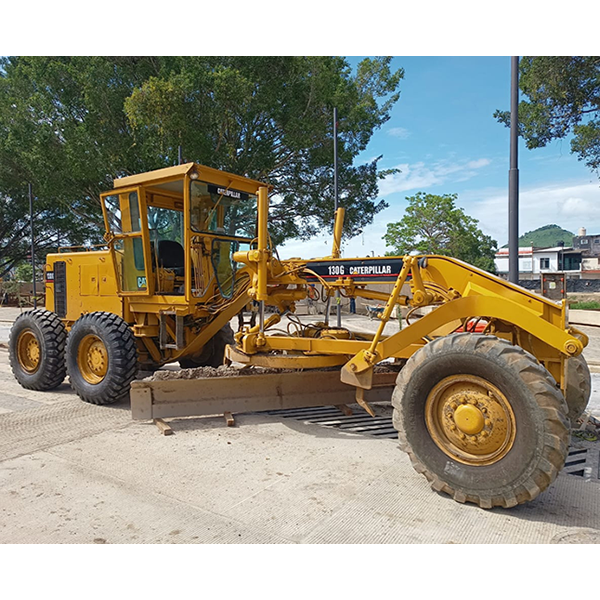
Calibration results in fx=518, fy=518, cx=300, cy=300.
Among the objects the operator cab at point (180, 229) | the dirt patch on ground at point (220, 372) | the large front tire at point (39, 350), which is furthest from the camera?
the large front tire at point (39, 350)

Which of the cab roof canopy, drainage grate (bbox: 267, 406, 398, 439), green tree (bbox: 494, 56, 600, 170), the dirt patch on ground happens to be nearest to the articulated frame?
the dirt patch on ground

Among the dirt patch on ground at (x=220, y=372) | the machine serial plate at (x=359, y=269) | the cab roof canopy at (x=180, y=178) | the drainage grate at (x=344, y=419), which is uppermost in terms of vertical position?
the cab roof canopy at (x=180, y=178)

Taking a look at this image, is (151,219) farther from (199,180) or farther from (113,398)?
(113,398)

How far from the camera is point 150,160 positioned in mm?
18281

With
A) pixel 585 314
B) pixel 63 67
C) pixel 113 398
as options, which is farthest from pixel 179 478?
pixel 63 67

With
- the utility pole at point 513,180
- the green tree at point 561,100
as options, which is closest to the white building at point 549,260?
the green tree at point 561,100

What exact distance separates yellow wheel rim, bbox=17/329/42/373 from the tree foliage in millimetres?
9222

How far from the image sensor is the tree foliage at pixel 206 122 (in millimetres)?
15445

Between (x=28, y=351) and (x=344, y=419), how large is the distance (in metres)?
5.00

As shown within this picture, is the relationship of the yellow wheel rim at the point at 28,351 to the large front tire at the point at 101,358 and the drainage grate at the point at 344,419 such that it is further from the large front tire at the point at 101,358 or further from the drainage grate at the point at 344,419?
the drainage grate at the point at 344,419

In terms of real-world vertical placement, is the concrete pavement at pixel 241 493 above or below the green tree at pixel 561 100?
below

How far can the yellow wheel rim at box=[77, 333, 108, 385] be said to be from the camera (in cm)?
652

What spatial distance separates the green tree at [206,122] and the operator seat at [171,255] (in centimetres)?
944

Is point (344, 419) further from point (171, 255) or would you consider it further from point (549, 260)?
point (549, 260)
